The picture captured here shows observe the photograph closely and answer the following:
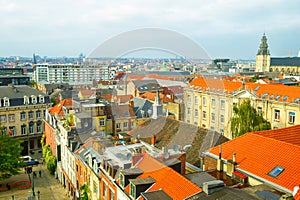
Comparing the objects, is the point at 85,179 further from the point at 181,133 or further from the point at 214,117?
the point at 214,117

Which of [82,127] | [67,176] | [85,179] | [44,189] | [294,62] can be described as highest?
[294,62]

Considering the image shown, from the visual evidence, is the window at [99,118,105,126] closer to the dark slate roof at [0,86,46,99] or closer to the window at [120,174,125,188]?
the window at [120,174,125,188]

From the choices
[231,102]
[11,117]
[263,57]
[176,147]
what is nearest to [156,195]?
[176,147]

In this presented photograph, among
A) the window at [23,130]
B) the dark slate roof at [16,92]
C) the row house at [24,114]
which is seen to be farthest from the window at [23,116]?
the dark slate roof at [16,92]

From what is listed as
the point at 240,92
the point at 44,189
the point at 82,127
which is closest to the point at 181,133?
the point at 82,127

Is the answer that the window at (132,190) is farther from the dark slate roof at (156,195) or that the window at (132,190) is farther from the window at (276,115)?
the window at (276,115)

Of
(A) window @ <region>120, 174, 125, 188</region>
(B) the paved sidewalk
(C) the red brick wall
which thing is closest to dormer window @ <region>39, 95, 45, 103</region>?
(B) the paved sidewalk

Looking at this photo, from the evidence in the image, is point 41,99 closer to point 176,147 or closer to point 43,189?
point 43,189

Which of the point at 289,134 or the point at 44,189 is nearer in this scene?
the point at 289,134
